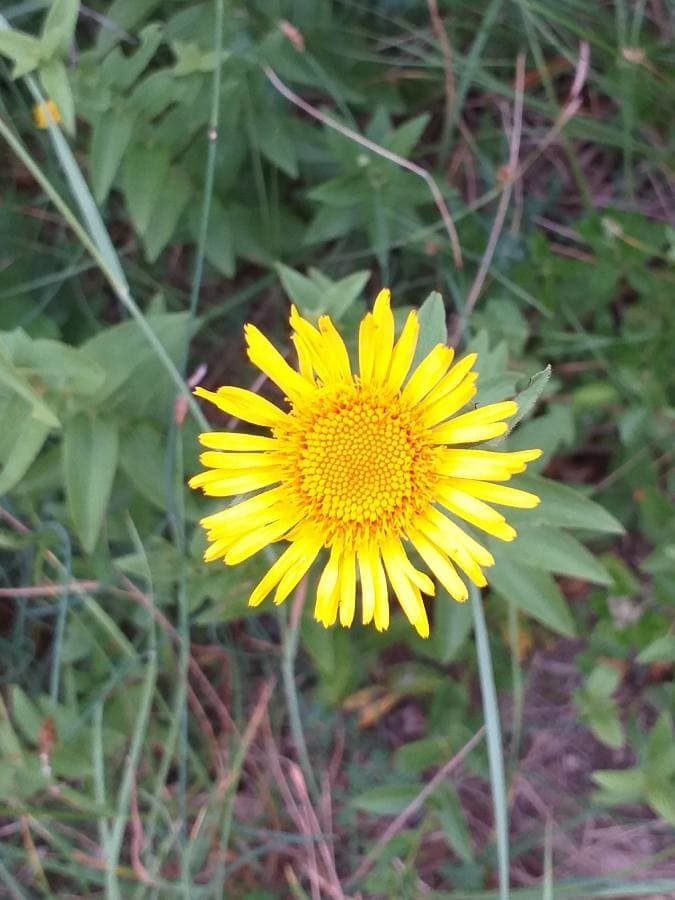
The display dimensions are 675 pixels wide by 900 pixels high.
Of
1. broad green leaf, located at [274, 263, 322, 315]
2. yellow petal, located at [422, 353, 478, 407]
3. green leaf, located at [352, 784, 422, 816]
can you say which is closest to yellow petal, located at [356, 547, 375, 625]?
yellow petal, located at [422, 353, 478, 407]

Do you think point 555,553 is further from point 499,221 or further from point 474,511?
point 499,221

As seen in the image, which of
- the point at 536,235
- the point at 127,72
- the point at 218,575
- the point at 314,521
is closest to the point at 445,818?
the point at 218,575

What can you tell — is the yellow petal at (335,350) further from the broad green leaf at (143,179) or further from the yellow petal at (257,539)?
the broad green leaf at (143,179)

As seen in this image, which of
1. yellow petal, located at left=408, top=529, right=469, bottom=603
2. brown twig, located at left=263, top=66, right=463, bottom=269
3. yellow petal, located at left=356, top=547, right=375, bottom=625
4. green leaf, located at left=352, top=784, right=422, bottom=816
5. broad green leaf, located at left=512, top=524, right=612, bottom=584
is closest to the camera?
yellow petal, located at left=408, top=529, right=469, bottom=603

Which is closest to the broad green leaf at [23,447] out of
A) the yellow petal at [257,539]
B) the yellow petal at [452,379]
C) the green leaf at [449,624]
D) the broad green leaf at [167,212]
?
the yellow petal at [257,539]

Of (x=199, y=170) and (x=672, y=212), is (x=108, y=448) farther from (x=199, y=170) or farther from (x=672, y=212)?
(x=672, y=212)

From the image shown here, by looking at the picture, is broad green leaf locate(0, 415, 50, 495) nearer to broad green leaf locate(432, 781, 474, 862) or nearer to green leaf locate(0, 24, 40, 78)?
green leaf locate(0, 24, 40, 78)
